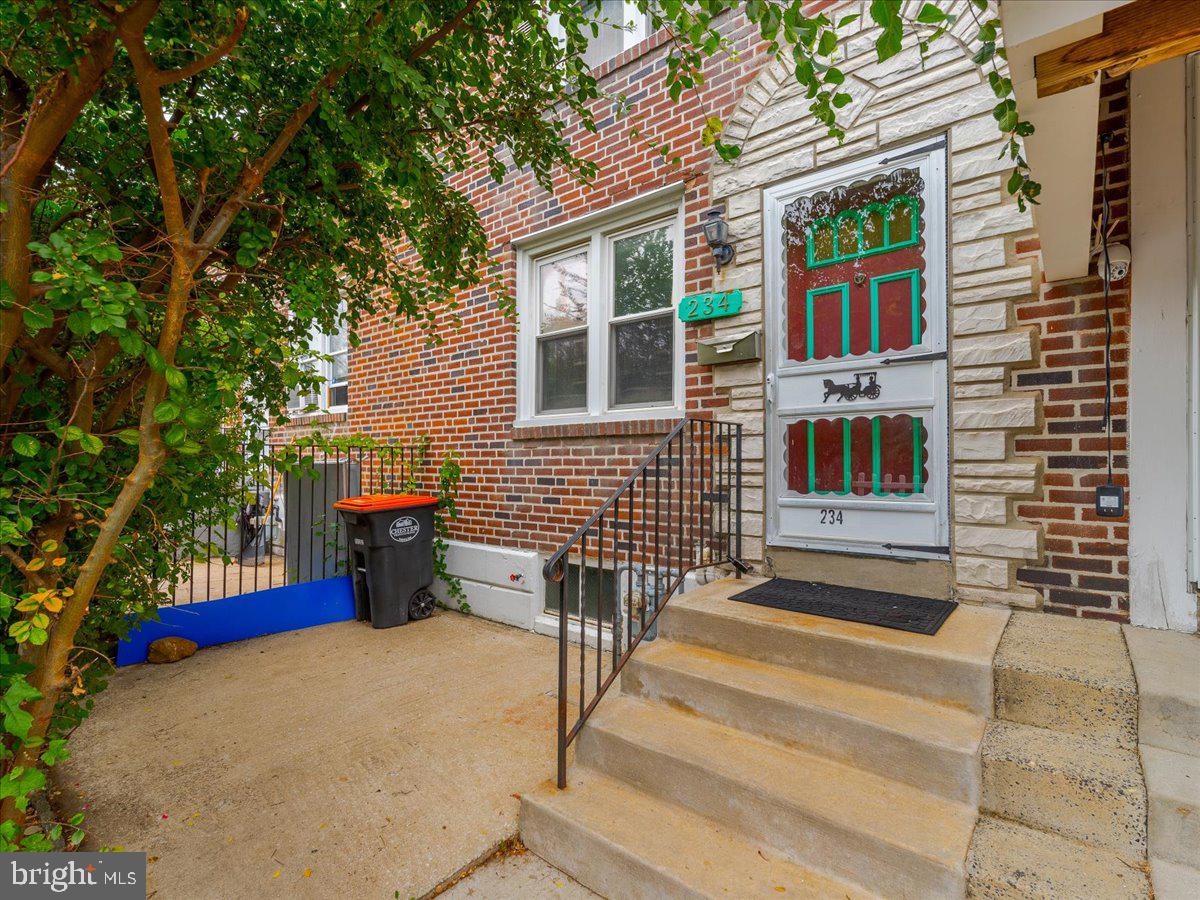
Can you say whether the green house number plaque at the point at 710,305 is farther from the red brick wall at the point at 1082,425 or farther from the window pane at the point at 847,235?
the red brick wall at the point at 1082,425

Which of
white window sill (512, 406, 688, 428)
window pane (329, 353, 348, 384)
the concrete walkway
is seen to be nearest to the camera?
the concrete walkway

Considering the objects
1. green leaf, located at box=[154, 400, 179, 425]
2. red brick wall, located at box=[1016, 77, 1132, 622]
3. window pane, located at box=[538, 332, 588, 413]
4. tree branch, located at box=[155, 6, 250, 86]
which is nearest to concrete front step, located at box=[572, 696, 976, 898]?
red brick wall, located at box=[1016, 77, 1132, 622]

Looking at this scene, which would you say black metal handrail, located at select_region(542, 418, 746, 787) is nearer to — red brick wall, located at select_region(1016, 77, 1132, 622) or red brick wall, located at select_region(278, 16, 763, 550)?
red brick wall, located at select_region(278, 16, 763, 550)

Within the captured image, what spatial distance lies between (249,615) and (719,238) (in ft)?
13.1

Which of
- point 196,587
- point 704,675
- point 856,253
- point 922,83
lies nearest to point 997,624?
point 704,675

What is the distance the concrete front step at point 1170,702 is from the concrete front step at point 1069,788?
0.11 m

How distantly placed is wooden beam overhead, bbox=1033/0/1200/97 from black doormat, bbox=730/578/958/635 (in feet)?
5.86

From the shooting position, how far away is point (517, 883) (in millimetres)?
1824

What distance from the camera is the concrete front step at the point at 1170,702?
1.66 m

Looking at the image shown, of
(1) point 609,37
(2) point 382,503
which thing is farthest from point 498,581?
(1) point 609,37

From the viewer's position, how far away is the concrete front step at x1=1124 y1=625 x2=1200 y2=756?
166 cm

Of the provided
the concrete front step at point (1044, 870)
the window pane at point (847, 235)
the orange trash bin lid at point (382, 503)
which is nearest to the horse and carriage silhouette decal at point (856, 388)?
the window pane at point (847, 235)

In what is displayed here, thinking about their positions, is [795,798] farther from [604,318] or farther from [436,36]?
[604,318]

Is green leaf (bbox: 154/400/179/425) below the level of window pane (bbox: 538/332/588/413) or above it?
below
